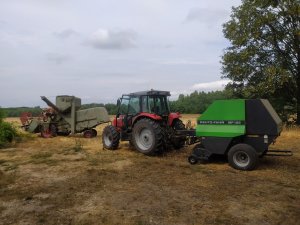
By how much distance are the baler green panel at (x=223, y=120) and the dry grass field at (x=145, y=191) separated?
98 centimetres

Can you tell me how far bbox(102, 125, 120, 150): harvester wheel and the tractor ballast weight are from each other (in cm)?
403

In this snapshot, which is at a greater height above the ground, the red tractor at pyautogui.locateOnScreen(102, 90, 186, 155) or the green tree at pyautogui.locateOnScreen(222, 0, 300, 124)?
the green tree at pyautogui.locateOnScreen(222, 0, 300, 124)

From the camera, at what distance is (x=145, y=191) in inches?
297

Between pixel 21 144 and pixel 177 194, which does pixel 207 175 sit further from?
pixel 21 144

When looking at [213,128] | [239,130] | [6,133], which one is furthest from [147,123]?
[6,133]

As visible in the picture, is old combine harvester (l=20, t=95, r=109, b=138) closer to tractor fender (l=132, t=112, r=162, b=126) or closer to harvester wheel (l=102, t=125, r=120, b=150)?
harvester wheel (l=102, t=125, r=120, b=150)

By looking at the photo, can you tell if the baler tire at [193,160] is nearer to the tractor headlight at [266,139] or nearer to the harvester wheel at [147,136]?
the harvester wheel at [147,136]

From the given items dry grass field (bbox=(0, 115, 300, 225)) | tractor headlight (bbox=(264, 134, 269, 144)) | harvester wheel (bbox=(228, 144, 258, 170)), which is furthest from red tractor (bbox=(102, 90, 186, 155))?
tractor headlight (bbox=(264, 134, 269, 144))

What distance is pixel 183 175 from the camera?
29.7 feet

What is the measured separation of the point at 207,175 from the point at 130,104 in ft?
15.9

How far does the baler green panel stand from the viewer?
977 cm

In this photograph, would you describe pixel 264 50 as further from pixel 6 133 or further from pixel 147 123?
pixel 6 133

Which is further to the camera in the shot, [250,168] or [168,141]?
[168,141]

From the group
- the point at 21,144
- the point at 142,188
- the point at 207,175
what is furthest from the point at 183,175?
the point at 21,144
